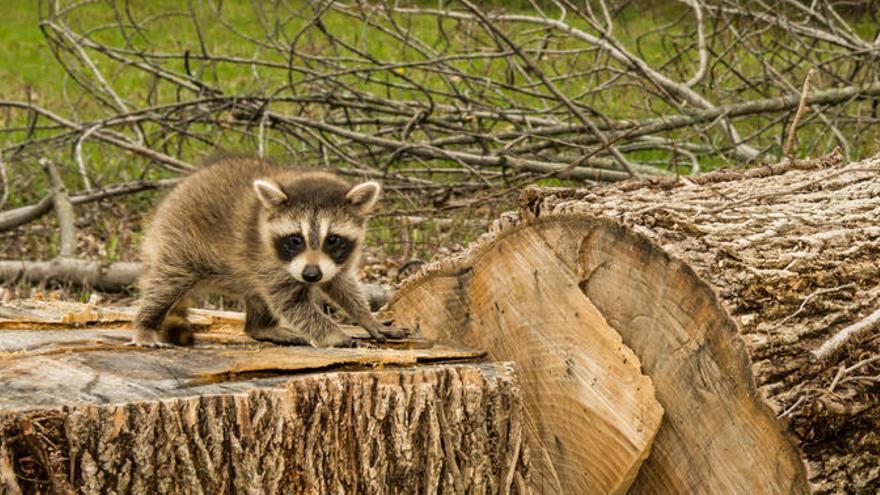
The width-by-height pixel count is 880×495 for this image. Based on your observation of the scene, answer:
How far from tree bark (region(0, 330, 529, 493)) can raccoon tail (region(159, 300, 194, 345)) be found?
0.54m

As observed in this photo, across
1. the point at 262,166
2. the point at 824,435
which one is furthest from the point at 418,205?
the point at 824,435

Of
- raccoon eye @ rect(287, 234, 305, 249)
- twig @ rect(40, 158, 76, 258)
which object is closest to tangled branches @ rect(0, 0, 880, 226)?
twig @ rect(40, 158, 76, 258)

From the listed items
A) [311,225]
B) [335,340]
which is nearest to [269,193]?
[311,225]

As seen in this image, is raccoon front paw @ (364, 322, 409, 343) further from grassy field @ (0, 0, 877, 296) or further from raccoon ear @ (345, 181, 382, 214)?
grassy field @ (0, 0, 877, 296)

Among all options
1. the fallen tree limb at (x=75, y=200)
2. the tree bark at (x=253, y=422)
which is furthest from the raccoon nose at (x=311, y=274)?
the fallen tree limb at (x=75, y=200)

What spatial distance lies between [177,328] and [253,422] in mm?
1472

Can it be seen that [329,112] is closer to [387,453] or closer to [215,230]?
[215,230]

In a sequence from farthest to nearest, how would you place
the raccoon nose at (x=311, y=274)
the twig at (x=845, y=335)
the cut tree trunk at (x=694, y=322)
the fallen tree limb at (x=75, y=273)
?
the fallen tree limb at (x=75, y=273), the raccoon nose at (x=311, y=274), the cut tree trunk at (x=694, y=322), the twig at (x=845, y=335)

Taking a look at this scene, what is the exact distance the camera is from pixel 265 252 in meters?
5.23

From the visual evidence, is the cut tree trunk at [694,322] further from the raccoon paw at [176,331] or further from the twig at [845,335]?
the raccoon paw at [176,331]

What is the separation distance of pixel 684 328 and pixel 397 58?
49.5 feet

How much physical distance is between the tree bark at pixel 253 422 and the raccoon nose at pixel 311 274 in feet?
2.20

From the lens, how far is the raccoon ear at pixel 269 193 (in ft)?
16.6

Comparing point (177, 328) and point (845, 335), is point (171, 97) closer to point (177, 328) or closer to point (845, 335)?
point (177, 328)
